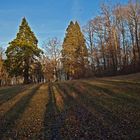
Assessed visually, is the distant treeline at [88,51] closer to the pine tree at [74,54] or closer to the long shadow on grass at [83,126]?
the pine tree at [74,54]

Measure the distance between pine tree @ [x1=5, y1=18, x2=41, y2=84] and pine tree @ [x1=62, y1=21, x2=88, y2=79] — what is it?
1020 centimetres

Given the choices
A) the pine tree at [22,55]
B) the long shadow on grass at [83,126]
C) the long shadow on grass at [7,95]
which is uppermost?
the pine tree at [22,55]

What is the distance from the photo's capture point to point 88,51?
65438 mm

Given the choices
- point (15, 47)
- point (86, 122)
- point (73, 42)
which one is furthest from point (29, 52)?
point (86, 122)

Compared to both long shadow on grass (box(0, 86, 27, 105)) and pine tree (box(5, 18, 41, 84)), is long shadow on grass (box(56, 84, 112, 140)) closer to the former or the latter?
long shadow on grass (box(0, 86, 27, 105))

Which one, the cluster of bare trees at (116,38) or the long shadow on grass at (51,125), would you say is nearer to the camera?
A: the long shadow on grass at (51,125)

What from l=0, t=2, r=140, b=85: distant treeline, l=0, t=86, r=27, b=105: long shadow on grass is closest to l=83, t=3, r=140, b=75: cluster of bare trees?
l=0, t=2, r=140, b=85: distant treeline

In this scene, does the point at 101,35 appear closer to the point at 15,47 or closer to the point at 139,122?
the point at 15,47

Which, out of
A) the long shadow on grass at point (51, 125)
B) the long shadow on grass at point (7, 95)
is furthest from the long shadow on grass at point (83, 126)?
the long shadow on grass at point (7, 95)

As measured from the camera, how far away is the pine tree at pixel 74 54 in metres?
63.8

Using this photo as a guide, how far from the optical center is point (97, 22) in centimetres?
5572

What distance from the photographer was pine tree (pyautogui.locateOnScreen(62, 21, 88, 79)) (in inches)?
2510

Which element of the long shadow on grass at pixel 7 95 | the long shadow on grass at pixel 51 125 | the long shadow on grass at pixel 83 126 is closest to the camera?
the long shadow on grass at pixel 83 126

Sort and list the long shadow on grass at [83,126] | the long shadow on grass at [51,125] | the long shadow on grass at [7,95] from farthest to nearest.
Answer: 1. the long shadow on grass at [7,95]
2. the long shadow on grass at [51,125]
3. the long shadow on grass at [83,126]
